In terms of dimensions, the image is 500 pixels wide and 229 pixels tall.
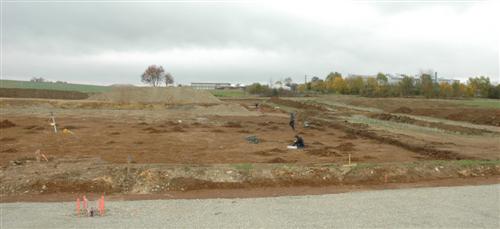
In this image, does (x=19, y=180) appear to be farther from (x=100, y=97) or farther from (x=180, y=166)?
(x=100, y=97)

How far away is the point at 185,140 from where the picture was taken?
1052 inches

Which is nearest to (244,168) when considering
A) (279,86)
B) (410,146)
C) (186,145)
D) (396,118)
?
(186,145)

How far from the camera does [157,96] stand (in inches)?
2862

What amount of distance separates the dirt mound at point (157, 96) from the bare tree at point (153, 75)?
5927 centimetres

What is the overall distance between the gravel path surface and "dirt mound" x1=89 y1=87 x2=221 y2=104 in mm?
59801

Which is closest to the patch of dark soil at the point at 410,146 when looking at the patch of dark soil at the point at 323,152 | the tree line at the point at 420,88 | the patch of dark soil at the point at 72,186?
the patch of dark soil at the point at 323,152

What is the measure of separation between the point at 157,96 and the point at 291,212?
64.5 m

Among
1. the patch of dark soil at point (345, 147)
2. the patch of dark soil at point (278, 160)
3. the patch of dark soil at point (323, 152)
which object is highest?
the patch of dark soil at point (278, 160)

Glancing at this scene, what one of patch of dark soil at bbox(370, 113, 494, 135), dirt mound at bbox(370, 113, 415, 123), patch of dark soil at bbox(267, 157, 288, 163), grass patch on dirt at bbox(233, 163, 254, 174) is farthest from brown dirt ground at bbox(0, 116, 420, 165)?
dirt mound at bbox(370, 113, 415, 123)

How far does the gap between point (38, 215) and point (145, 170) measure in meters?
5.03

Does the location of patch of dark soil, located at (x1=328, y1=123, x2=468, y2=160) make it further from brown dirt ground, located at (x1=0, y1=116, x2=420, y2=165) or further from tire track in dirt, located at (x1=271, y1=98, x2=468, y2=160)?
brown dirt ground, located at (x1=0, y1=116, x2=420, y2=165)

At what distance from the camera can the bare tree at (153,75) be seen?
135m

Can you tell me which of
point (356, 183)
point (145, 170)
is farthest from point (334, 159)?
point (145, 170)

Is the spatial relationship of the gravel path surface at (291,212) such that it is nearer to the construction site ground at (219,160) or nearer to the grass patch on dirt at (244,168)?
the construction site ground at (219,160)
